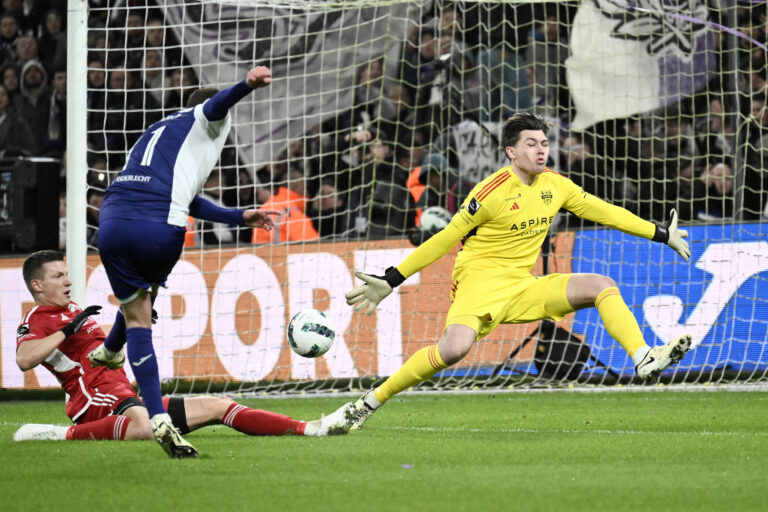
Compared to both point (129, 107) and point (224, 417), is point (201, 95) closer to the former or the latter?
point (224, 417)

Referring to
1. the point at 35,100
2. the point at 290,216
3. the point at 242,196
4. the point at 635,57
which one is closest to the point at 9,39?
the point at 35,100

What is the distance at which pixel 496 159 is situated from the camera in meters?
11.3

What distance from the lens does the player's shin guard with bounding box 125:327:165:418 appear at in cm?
527

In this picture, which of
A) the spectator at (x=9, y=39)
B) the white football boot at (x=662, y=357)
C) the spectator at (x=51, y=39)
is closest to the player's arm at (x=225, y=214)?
the white football boot at (x=662, y=357)

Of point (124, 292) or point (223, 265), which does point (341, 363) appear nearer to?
A: point (223, 265)

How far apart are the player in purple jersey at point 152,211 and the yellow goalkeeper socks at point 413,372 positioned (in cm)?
139

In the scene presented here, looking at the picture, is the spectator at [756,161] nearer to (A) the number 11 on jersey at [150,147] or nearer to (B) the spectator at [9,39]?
(A) the number 11 on jersey at [150,147]

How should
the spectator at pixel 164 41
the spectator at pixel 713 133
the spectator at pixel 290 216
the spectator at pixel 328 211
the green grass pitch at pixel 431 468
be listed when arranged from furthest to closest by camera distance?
the spectator at pixel 328 211 < the spectator at pixel 164 41 < the spectator at pixel 290 216 < the spectator at pixel 713 133 < the green grass pitch at pixel 431 468

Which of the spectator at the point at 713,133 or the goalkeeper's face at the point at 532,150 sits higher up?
the spectator at the point at 713,133

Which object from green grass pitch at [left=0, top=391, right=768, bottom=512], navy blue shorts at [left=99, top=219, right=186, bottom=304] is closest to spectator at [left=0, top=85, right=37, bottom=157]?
green grass pitch at [left=0, top=391, right=768, bottom=512]

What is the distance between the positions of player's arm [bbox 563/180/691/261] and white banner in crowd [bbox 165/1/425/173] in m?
5.45

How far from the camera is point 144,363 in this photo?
5305 mm

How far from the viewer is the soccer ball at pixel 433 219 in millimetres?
10094

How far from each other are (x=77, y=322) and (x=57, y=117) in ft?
26.0
